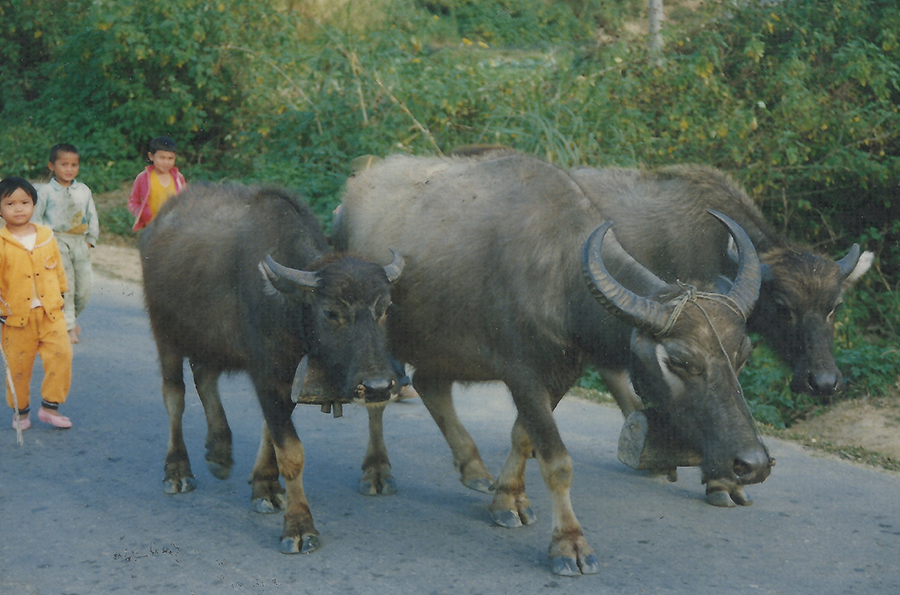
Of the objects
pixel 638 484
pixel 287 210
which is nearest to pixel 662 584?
pixel 638 484

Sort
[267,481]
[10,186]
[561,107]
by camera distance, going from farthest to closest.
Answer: [561,107] < [10,186] < [267,481]

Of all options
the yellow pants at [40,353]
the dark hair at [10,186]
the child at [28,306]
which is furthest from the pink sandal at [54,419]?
the dark hair at [10,186]

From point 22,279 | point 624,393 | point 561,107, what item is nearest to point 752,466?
point 624,393

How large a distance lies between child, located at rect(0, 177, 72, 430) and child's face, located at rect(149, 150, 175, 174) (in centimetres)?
201

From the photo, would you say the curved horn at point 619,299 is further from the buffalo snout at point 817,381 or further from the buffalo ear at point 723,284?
the buffalo snout at point 817,381

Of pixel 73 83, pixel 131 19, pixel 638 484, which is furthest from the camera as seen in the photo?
pixel 73 83

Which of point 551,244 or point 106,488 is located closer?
point 551,244

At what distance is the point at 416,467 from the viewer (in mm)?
5691

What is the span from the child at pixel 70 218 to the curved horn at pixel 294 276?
3.90m

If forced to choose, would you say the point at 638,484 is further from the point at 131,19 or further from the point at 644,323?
the point at 131,19

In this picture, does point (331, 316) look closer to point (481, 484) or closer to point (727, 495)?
point (481, 484)

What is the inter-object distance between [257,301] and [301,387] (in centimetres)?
63

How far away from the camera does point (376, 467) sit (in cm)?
526

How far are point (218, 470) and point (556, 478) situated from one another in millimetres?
2119
